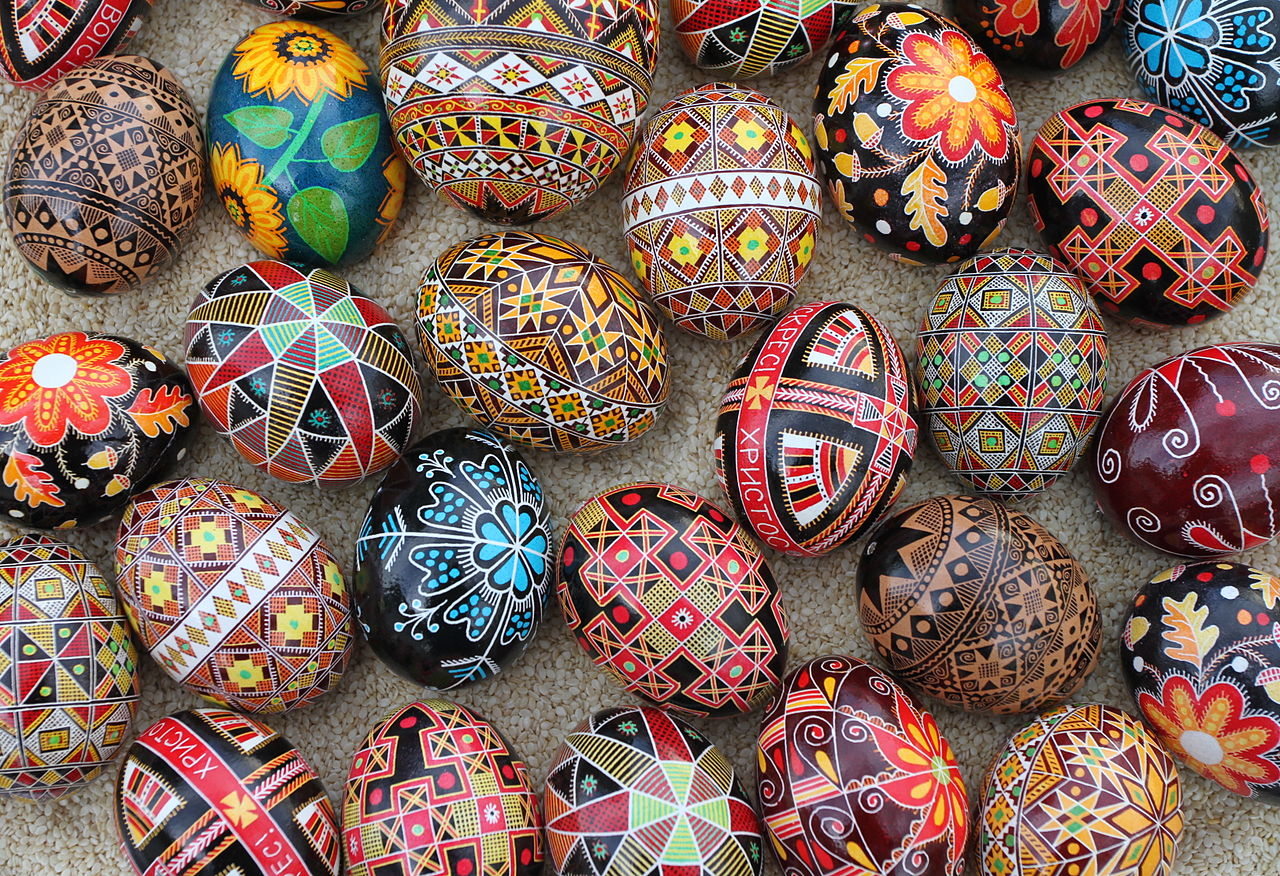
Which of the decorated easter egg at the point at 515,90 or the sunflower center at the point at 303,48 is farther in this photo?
the sunflower center at the point at 303,48

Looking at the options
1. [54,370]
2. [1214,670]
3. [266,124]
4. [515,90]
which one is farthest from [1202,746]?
[54,370]

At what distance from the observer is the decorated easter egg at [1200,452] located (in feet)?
5.14

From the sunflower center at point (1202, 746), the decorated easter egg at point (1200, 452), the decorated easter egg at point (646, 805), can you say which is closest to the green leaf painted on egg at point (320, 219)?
the decorated easter egg at point (646, 805)

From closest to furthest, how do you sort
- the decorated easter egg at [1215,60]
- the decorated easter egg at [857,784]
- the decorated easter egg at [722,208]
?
the decorated easter egg at [857,784]
the decorated easter egg at [722,208]
the decorated easter egg at [1215,60]

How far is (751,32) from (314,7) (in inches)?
33.1

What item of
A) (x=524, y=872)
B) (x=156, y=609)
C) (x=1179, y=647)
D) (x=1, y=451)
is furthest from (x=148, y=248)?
(x=1179, y=647)

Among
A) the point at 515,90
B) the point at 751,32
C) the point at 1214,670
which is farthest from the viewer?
the point at 751,32

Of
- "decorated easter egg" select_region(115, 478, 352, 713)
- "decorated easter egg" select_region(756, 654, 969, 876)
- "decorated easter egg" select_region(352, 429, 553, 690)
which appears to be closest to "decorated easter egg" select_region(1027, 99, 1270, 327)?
"decorated easter egg" select_region(756, 654, 969, 876)

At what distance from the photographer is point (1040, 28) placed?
170 centimetres

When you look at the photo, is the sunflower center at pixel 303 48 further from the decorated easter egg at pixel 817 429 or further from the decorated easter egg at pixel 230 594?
the decorated easter egg at pixel 817 429

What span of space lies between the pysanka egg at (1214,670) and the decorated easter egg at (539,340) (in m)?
1.02

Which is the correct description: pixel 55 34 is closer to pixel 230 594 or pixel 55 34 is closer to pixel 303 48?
pixel 303 48

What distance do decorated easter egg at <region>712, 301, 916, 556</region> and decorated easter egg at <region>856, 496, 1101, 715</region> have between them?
0.11 meters

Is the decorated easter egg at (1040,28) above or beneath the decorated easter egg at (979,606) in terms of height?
above
